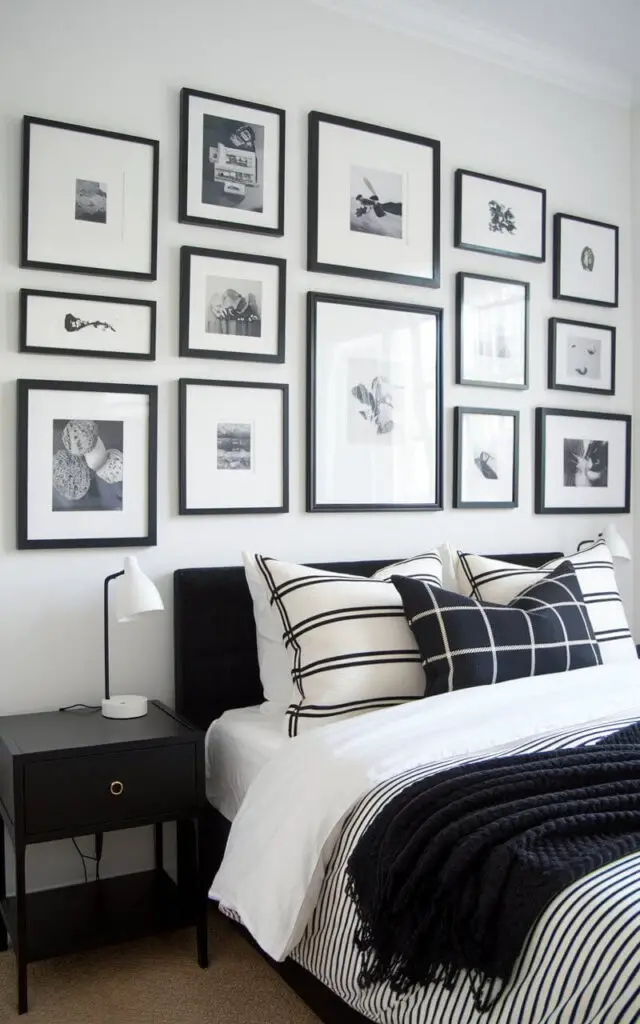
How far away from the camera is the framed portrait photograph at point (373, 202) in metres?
2.97

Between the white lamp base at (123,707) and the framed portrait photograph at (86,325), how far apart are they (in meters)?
0.99

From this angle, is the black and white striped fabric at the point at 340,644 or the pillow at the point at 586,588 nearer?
the black and white striped fabric at the point at 340,644

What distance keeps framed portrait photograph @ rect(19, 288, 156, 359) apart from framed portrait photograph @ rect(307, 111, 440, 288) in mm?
645

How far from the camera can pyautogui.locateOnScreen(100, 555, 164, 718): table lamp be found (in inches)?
92.0

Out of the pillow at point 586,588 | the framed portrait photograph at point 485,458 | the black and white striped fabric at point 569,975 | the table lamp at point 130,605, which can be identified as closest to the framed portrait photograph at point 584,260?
the framed portrait photograph at point 485,458

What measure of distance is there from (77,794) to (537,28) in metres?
3.02

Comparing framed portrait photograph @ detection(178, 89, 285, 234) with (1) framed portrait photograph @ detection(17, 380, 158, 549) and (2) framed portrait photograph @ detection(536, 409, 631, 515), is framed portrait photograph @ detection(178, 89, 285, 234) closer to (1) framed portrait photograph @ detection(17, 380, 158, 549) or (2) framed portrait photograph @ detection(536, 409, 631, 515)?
(1) framed portrait photograph @ detection(17, 380, 158, 549)

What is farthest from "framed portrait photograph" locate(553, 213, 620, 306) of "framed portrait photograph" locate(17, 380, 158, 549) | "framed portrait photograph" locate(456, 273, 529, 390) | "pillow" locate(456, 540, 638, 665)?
"framed portrait photograph" locate(17, 380, 158, 549)

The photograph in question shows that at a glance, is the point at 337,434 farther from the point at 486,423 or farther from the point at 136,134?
the point at 136,134

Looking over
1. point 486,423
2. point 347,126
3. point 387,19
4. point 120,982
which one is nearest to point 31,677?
point 120,982

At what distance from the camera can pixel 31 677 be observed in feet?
8.36

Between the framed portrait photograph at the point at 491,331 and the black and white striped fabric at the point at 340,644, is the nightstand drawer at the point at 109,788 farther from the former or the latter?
the framed portrait photograph at the point at 491,331

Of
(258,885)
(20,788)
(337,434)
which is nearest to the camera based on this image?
(258,885)

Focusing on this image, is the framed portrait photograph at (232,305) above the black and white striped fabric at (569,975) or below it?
above
